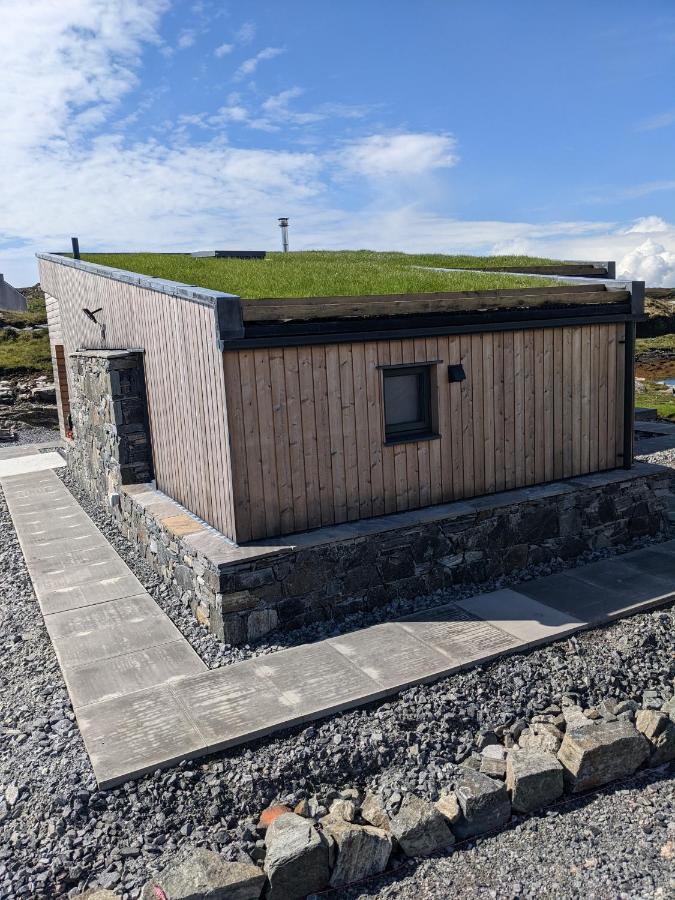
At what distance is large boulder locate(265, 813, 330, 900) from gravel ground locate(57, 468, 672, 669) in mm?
2119

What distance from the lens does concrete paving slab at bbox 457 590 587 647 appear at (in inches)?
247

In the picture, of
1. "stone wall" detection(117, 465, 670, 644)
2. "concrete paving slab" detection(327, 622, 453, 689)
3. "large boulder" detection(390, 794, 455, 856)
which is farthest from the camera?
"stone wall" detection(117, 465, 670, 644)

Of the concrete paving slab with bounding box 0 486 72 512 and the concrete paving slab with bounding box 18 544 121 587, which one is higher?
the concrete paving slab with bounding box 18 544 121 587

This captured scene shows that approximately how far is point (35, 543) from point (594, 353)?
7.55 metres

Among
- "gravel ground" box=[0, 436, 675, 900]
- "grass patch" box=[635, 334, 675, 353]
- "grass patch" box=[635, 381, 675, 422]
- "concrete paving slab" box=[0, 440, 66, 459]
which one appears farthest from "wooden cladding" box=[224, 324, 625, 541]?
"grass patch" box=[635, 334, 675, 353]

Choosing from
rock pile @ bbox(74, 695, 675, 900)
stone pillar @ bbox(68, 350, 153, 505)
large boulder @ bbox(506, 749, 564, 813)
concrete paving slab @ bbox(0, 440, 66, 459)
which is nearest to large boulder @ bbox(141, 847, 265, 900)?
rock pile @ bbox(74, 695, 675, 900)

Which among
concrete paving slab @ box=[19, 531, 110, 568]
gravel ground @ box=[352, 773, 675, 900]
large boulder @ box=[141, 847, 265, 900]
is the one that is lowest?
gravel ground @ box=[352, 773, 675, 900]

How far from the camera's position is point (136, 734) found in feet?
16.6

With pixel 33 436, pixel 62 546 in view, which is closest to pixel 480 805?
pixel 62 546

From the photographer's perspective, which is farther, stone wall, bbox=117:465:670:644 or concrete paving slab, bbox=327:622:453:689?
stone wall, bbox=117:465:670:644

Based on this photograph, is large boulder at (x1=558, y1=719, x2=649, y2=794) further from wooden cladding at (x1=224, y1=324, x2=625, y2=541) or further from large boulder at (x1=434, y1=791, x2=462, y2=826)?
Answer: wooden cladding at (x1=224, y1=324, x2=625, y2=541)

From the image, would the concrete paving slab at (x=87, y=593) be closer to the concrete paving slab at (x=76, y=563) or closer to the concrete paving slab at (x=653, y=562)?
the concrete paving slab at (x=76, y=563)

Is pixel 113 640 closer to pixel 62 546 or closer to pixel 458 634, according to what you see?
pixel 458 634

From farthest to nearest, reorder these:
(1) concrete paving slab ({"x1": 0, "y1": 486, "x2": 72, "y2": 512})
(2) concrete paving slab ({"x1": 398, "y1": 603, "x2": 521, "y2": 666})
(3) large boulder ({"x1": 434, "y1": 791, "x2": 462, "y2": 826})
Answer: (1) concrete paving slab ({"x1": 0, "y1": 486, "x2": 72, "y2": 512}), (2) concrete paving slab ({"x1": 398, "y1": 603, "x2": 521, "y2": 666}), (3) large boulder ({"x1": 434, "y1": 791, "x2": 462, "y2": 826})
